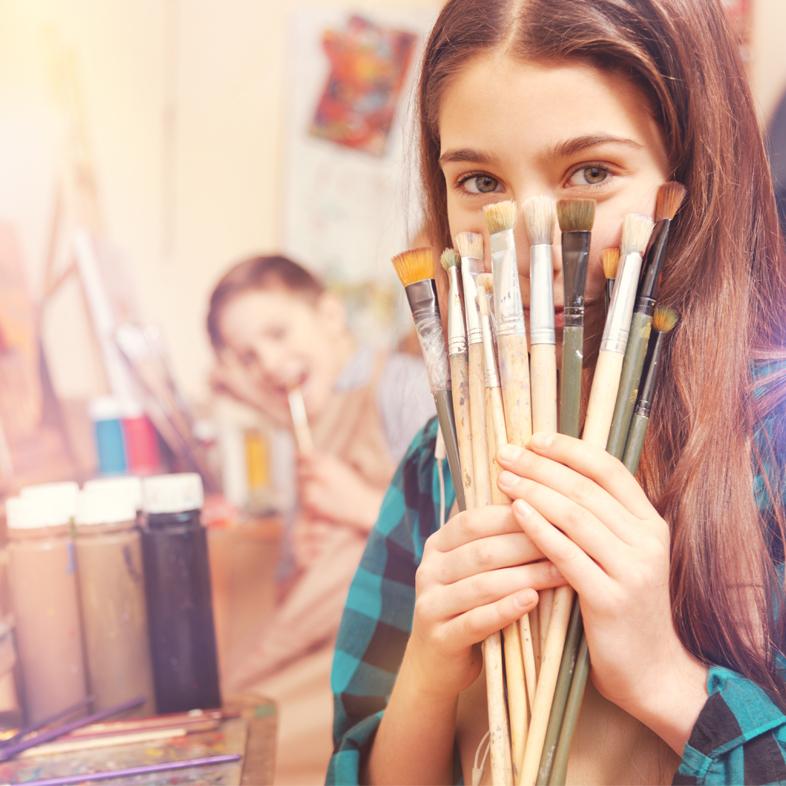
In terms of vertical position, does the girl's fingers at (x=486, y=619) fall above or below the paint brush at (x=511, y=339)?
below

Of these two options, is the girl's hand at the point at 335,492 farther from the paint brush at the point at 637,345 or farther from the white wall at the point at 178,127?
the paint brush at the point at 637,345

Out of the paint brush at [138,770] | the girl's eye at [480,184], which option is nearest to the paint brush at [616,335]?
the girl's eye at [480,184]

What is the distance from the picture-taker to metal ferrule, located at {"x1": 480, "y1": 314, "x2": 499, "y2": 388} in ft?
1.79

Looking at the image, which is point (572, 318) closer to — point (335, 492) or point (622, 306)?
point (622, 306)

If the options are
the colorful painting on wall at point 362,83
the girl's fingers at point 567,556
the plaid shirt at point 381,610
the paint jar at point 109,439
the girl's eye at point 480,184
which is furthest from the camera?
the colorful painting on wall at point 362,83

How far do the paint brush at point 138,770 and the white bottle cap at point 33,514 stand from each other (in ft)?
0.72

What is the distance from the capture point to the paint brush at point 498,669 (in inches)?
20.2

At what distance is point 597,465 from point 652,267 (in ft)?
0.43

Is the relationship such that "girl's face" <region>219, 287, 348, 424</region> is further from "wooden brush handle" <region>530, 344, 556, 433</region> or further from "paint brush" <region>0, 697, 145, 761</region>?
"wooden brush handle" <region>530, 344, 556, 433</region>

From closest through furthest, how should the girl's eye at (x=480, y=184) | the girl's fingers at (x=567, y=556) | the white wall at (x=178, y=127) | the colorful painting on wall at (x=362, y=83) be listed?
the girl's fingers at (x=567, y=556) < the girl's eye at (x=480, y=184) < the white wall at (x=178, y=127) < the colorful painting on wall at (x=362, y=83)

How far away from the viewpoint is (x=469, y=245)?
592 mm

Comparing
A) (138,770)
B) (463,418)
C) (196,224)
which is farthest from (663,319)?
(196,224)

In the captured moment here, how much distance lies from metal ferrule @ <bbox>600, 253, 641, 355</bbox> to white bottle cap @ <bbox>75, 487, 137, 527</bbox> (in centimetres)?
46

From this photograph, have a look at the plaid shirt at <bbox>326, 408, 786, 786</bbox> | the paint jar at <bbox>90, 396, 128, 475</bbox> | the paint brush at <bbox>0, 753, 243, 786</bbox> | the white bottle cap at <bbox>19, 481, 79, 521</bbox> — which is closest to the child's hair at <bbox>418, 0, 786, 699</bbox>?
the plaid shirt at <bbox>326, 408, 786, 786</bbox>
